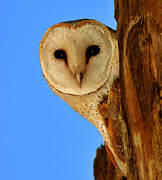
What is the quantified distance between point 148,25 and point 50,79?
15.4 inches

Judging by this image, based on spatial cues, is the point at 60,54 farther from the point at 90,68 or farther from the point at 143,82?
the point at 143,82

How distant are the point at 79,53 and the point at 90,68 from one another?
72 mm

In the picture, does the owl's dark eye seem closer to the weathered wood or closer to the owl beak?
the owl beak

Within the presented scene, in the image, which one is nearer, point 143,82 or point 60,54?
point 143,82

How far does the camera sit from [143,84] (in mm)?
728

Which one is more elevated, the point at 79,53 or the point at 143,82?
the point at 79,53

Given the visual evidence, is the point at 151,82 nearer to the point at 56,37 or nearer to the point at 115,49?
the point at 115,49

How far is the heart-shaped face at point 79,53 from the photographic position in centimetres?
80

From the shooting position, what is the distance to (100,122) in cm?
94

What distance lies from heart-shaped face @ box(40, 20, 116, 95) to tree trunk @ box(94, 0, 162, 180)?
0.06m

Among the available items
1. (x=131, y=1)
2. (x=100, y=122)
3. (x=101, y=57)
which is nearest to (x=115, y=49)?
(x=101, y=57)

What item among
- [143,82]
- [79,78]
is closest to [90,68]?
[79,78]

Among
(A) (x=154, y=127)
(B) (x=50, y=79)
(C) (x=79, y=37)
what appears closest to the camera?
(A) (x=154, y=127)

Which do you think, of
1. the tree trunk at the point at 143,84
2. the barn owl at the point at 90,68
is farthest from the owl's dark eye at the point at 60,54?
the tree trunk at the point at 143,84
